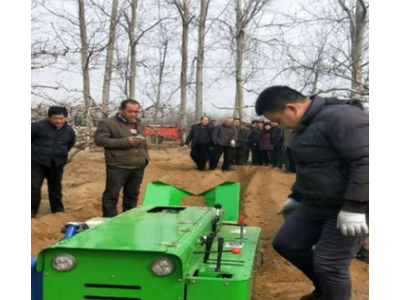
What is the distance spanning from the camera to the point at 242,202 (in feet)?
30.3

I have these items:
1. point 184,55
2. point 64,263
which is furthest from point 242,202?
point 184,55

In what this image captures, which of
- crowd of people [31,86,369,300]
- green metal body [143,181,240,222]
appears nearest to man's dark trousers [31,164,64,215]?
green metal body [143,181,240,222]

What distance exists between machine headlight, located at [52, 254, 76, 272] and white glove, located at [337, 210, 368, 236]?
167cm

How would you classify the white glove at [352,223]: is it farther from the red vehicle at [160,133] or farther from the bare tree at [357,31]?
the red vehicle at [160,133]

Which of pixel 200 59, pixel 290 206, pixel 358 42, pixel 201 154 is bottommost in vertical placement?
pixel 201 154

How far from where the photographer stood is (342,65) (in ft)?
28.5

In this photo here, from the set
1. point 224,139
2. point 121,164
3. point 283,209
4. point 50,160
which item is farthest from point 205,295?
point 224,139

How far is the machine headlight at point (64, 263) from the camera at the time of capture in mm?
3096

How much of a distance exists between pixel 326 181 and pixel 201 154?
36.8 feet

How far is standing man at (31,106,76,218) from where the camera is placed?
6.72m

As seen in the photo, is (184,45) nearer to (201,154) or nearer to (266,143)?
(266,143)

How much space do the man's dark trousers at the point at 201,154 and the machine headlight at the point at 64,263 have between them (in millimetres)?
11057

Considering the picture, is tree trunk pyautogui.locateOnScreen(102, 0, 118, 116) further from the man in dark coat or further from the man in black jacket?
the man in black jacket

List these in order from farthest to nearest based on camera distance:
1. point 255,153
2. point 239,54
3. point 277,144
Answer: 1. point 239,54
2. point 255,153
3. point 277,144
